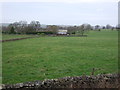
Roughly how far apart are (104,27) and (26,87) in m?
123

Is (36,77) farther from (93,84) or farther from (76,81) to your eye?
(93,84)

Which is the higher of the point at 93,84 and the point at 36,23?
the point at 36,23

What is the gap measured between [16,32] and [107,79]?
56905mm

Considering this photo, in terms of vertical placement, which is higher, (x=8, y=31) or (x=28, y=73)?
(x=8, y=31)

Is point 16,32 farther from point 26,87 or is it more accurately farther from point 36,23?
point 26,87

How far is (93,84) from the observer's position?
6.03 meters

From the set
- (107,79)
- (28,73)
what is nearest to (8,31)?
(28,73)

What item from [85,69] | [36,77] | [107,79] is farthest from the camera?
[85,69]

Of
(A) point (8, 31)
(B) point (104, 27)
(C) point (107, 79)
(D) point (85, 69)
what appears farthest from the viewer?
(B) point (104, 27)

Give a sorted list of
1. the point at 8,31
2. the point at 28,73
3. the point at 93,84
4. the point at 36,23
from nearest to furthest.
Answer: the point at 93,84, the point at 28,73, the point at 8,31, the point at 36,23

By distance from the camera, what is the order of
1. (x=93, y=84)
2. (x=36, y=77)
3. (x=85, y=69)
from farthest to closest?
(x=85, y=69) → (x=36, y=77) → (x=93, y=84)

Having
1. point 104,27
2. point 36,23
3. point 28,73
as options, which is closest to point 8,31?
point 36,23

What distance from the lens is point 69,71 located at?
30.7 ft

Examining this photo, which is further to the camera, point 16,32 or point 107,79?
point 16,32
